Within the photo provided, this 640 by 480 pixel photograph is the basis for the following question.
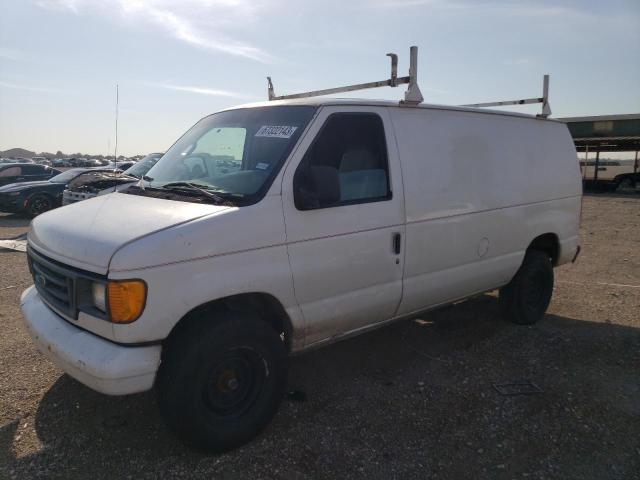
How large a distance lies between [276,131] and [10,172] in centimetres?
1596

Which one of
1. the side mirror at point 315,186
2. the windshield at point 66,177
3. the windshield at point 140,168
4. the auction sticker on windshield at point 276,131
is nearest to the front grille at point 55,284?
the side mirror at point 315,186

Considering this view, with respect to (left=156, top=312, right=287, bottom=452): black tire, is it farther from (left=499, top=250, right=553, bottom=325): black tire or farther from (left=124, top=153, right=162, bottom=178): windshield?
(left=124, top=153, right=162, bottom=178): windshield

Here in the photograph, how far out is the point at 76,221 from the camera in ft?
10.5

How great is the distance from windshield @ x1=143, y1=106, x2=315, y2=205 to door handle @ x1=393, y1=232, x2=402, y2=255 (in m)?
1.04

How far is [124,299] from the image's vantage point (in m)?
2.62

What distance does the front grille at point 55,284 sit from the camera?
2.91 m

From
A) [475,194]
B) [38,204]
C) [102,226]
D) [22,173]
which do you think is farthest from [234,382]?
[22,173]

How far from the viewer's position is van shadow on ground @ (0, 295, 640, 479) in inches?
118

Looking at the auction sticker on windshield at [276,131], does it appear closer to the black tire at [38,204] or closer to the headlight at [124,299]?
the headlight at [124,299]

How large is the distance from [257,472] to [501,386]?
6.85 ft

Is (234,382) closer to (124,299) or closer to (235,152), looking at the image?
(124,299)

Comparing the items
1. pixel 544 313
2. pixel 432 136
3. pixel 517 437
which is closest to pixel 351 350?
pixel 517 437

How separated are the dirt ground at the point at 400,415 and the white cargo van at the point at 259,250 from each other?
0.37 metres

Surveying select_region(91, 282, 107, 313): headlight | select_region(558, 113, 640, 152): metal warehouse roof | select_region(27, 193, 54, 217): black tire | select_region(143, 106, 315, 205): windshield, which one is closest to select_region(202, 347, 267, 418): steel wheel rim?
select_region(91, 282, 107, 313): headlight
